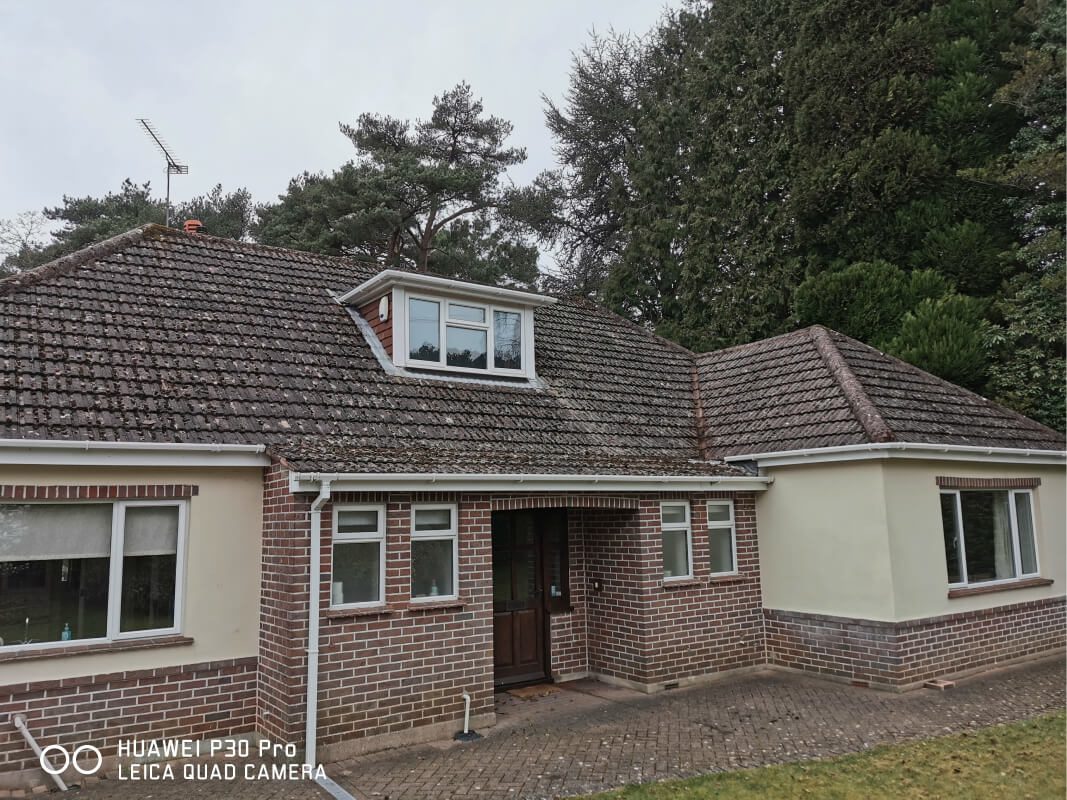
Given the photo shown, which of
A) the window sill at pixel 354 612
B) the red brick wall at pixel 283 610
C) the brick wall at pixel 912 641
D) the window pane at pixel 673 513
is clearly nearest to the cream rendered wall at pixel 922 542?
the brick wall at pixel 912 641

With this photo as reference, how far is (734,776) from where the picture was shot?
6887 mm

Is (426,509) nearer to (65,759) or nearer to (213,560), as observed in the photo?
(213,560)

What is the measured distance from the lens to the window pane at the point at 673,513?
10969 mm

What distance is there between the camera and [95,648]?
23.9 feet

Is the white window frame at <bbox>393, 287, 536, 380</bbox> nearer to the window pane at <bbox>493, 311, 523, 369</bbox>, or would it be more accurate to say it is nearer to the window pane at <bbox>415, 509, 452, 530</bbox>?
the window pane at <bbox>493, 311, 523, 369</bbox>

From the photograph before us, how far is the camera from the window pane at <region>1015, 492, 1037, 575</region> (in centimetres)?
1219

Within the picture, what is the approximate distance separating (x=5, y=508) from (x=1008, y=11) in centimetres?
2356

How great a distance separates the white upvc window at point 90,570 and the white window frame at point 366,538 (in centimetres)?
160

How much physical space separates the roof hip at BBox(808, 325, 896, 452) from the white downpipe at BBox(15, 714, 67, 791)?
1011 cm

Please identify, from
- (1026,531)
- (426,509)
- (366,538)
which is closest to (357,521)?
(366,538)

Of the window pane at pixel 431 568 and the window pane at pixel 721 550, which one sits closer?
the window pane at pixel 431 568

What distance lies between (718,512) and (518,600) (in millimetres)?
3438

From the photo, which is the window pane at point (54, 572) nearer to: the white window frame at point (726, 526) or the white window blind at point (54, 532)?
the white window blind at point (54, 532)

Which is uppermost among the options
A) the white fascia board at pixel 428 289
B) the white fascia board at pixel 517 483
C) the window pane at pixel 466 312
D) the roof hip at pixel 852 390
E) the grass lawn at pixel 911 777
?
the white fascia board at pixel 428 289
